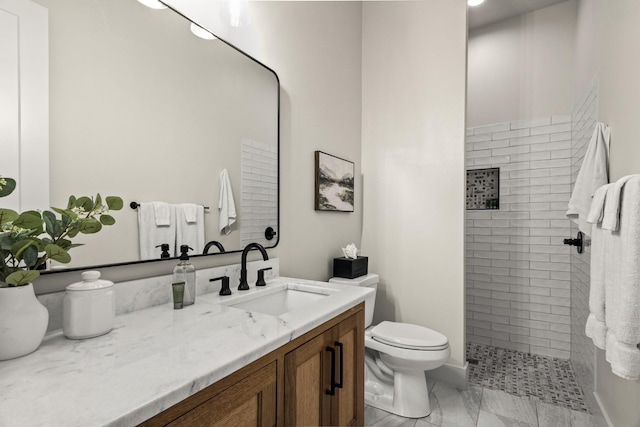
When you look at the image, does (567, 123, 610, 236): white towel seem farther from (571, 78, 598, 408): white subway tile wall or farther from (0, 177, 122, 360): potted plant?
(0, 177, 122, 360): potted plant

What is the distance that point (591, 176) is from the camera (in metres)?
1.80

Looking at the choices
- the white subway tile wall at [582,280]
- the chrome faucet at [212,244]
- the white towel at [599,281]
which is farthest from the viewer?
the white subway tile wall at [582,280]

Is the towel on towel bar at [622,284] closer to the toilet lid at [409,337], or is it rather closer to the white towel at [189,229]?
the toilet lid at [409,337]

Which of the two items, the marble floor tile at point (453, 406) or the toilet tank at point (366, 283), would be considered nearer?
the marble floor tile at point (453, 406)

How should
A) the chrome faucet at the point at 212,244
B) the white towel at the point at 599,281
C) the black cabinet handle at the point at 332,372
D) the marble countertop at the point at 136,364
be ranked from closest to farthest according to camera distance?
the marble countertop at the point at 136,364, the black cabinet handle at the point at 332,372, the white towel at the point at 599,281, the chrome faucet at the point at 212,244

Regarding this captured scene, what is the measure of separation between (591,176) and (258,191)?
5.94 ft

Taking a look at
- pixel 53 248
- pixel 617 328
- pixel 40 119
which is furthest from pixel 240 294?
pixel 617 328

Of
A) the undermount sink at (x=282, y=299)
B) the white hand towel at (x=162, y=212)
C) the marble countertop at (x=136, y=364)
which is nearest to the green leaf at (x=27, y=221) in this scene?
the marble countertop at (x=136, y=364)

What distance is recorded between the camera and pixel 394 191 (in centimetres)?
265

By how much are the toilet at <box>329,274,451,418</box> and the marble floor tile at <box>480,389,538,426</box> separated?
419 mm

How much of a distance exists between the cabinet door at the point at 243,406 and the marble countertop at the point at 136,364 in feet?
0.21

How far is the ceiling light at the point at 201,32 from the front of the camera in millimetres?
1410

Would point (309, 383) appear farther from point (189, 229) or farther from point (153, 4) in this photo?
point (153, 4)

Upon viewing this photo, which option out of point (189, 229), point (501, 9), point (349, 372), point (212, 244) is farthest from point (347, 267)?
point (501, 9)
